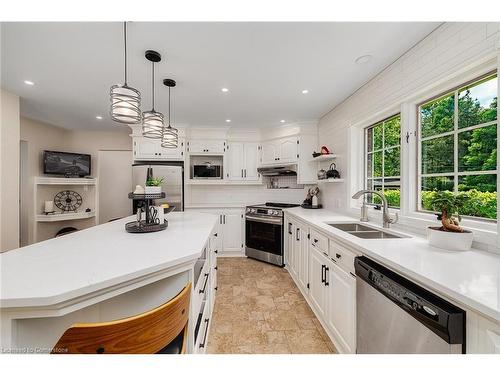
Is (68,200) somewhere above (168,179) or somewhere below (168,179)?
below

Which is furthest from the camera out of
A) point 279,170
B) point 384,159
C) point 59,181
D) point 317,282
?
point 279,170

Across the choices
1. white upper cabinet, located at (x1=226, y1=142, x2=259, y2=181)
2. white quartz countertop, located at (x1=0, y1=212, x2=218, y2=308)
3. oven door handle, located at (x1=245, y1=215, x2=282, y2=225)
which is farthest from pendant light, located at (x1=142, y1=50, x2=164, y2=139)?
oven door handle, located at (x1=245, y1=215, x2=282, y2=225)

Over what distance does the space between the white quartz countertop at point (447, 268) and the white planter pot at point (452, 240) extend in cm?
4

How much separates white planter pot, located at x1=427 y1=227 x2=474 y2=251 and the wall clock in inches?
211

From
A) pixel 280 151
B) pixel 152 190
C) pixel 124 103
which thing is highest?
pixel 280 151

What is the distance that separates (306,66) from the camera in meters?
1.92

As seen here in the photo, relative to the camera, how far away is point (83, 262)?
3.03 feet

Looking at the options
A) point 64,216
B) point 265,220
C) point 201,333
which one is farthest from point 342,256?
point 64,216

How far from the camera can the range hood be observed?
3.64 metres

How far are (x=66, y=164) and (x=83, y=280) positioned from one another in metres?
4.28

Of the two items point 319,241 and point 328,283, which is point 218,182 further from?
point 328,283

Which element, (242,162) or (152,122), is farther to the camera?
(242,162)
